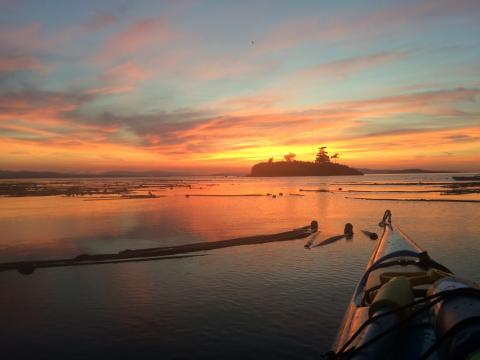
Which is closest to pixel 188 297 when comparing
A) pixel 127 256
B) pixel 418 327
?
pixel 127 256

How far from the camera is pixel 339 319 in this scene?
40.7 feet

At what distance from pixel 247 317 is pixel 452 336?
8619 mm

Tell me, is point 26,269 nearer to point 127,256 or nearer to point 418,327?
point 127,256

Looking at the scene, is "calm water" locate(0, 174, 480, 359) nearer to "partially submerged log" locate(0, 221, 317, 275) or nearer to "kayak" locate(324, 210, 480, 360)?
"partially submerged log" locate(0, 221, 317, 275)

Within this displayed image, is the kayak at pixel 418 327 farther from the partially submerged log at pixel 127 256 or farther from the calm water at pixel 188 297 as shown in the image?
the partially submerged log at pixel 127 256

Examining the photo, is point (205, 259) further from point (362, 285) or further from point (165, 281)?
point (362, 285)

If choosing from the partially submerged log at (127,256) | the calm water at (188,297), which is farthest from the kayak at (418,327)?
the partially submerged log at (127,256)

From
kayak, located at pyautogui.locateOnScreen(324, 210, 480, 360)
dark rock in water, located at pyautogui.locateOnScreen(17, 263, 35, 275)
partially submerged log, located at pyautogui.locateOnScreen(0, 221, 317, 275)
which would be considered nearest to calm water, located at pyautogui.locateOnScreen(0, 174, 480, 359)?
dark rock in water, located at pyautogui.locateOnScreen(17, 263, 35, 275)

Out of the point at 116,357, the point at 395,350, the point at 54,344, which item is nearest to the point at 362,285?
the point at 395,350

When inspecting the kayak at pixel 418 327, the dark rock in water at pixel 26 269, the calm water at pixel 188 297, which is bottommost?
the calm water at pixel 188 297

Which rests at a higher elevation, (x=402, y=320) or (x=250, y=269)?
(x=402, y=320)

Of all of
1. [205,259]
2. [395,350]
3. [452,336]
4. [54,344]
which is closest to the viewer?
[452,336]

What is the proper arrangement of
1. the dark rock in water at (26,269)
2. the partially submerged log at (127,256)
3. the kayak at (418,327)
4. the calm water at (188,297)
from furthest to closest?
the partially submerged log at (127,256), the dark rock in water at (26,269), the calm water at (188,297), the kayak at (418,327)

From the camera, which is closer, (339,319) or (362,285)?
(362,285)
